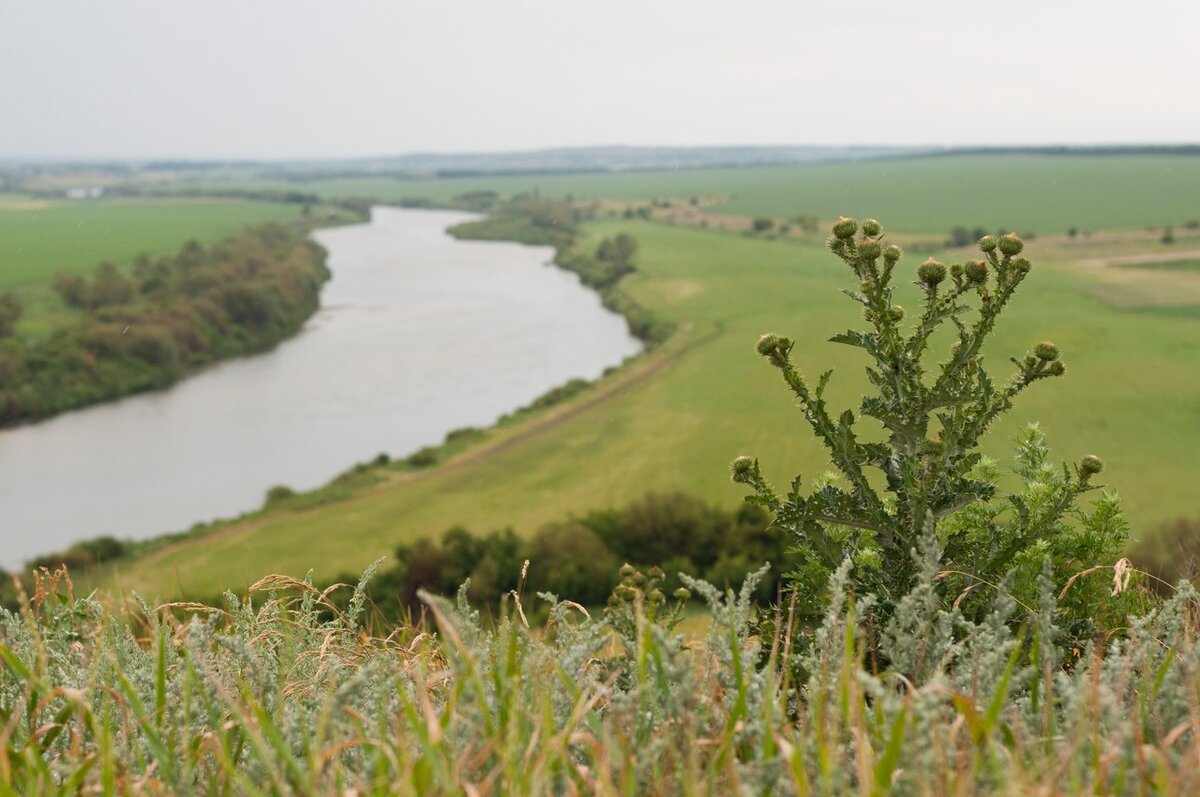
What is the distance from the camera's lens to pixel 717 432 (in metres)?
50.3

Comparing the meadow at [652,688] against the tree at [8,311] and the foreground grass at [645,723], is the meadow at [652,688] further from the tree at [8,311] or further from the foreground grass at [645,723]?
the tree at [8,311]

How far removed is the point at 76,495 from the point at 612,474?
86.7 ft

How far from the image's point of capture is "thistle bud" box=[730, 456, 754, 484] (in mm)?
3430

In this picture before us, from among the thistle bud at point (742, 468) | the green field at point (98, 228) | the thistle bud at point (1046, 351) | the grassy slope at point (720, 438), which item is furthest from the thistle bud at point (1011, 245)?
the green field at point (98, 228)

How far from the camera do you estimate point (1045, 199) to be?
4941 inches

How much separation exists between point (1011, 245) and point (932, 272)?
0.96 feet

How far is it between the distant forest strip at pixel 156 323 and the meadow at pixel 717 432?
28.5m

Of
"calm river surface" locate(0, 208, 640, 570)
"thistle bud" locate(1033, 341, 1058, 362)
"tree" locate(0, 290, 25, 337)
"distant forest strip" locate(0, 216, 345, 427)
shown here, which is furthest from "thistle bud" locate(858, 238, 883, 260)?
"tree" locate(0, 290, 25, 337)

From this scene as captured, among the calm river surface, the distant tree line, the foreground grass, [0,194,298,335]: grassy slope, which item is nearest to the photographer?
the foreground grass

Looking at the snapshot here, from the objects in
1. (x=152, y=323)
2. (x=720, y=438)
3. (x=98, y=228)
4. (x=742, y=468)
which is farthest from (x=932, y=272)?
(x=98, y=228)

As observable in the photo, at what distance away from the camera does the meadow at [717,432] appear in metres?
Result: 39.2

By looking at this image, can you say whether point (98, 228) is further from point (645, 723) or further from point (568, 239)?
point (645, 723)

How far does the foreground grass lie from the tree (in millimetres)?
80715

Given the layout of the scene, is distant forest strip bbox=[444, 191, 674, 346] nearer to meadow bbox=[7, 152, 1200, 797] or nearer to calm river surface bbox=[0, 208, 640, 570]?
calm river surface bbox=[0, 208, 640, 570]
